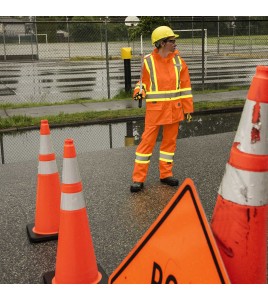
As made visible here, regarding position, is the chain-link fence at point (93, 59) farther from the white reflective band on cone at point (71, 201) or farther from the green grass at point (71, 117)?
the white reflective band on cone at point (71, 201)

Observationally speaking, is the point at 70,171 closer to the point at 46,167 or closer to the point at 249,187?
the point at 46,167

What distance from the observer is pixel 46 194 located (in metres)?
4.20

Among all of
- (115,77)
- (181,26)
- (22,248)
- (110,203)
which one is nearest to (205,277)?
(22,248)

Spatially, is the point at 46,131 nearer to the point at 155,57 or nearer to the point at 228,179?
the point at 155,57

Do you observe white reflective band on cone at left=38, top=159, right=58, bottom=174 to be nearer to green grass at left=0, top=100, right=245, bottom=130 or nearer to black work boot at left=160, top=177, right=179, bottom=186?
black work boot at left=160, top=177, right=179, bottom=186

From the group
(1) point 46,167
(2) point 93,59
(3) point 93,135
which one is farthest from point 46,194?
(2) point 93,59

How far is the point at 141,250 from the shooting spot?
93.3 inches

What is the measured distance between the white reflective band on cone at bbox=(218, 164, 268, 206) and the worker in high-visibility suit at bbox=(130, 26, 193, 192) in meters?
3.36

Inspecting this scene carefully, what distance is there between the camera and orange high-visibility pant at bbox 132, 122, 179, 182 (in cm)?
550

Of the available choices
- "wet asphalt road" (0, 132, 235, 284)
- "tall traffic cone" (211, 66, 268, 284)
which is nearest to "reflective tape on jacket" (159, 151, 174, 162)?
"wet asphalt road" (0, 132, 235, 284)

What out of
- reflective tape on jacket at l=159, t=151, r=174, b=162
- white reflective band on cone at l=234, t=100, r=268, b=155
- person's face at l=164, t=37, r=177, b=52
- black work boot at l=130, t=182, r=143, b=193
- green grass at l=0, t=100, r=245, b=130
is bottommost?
black work boot at l=130, t=182, r=143, b=193

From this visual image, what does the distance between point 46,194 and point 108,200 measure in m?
1.15

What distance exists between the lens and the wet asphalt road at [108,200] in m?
3.86

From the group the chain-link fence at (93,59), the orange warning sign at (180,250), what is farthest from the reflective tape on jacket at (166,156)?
the chain-link fence at (93,59)
